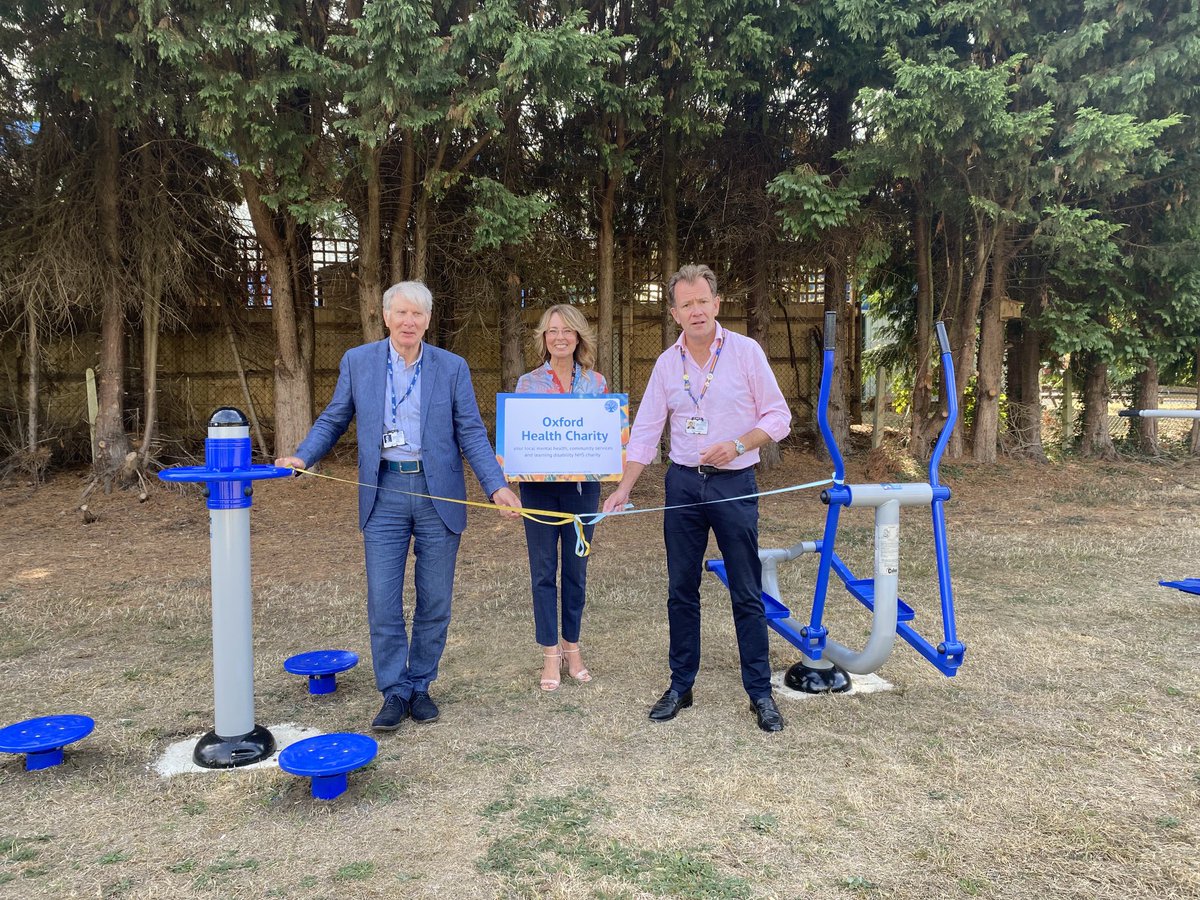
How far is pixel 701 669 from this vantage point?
4.19 metres

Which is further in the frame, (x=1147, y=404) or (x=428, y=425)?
(x=1147, y=404)

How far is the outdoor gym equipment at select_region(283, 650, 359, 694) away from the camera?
378 centimetres

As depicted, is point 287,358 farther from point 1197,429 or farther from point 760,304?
point 1197,429

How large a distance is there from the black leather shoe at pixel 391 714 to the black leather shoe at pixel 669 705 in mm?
1065

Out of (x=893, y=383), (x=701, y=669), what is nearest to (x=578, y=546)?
(x=701, y=669)

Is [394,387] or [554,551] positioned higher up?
[394,387]

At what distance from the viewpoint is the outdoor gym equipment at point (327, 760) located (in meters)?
2.74

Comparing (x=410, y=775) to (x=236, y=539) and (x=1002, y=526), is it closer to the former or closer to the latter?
(x=236, y=539)

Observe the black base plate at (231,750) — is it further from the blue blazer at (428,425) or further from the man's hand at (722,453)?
the man's hand at (722,453)

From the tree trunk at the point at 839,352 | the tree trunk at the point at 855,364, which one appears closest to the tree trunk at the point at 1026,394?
the tree trunk at the point at 855,364

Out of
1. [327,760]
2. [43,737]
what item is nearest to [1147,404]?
[327,760]

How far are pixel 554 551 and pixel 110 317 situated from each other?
834cm

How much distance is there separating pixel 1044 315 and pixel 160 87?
35.6 ft

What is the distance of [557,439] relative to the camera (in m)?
3.80
